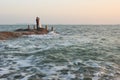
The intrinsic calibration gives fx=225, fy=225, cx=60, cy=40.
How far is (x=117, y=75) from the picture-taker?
430 inches

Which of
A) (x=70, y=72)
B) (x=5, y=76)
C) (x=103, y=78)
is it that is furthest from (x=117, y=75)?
(x=5, y=76)

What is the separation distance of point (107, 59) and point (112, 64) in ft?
5.43

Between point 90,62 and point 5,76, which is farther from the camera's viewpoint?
point 90,62

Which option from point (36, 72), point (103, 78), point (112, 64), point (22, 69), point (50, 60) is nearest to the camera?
point (103, 78)

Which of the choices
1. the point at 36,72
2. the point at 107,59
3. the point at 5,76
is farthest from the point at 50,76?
the point at 107,59

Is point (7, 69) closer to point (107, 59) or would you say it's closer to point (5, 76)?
point (5, 76)

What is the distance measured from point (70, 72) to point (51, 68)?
138 centimetres

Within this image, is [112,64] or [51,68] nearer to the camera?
[51,68]

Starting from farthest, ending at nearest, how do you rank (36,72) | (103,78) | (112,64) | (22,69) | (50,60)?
(50,60) < (112,64) < (22,69) < (36,72) < (103,78)

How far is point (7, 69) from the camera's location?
39.5 ft

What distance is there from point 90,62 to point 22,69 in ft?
14.2

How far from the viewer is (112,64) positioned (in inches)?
530

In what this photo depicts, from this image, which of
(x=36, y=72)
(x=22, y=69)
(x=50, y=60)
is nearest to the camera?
(x=36, y=72)

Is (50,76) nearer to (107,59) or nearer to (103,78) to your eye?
(103,78)
